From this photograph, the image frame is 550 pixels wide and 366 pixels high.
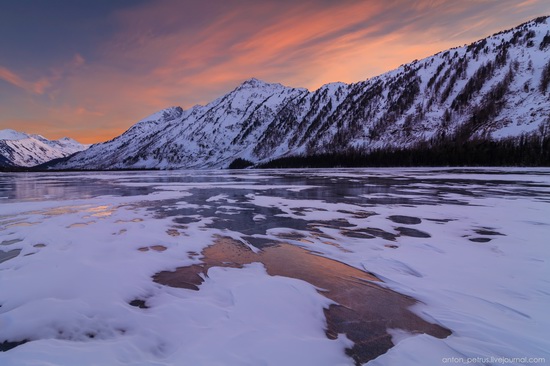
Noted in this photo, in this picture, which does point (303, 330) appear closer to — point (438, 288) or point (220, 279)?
point (220, 279)

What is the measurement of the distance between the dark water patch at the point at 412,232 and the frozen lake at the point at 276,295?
0.07 metres

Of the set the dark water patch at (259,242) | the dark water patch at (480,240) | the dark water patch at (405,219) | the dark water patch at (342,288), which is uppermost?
the dark water patch at (405,219)

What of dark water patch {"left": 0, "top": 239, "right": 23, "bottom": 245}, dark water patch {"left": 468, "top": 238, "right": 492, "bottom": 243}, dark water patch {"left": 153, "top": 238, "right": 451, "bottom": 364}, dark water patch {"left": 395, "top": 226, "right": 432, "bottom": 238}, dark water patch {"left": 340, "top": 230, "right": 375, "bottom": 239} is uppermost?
dark water patch {"left": 468, "top": 238, "right": 492, "bottom": 243}

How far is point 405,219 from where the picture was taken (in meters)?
12.4

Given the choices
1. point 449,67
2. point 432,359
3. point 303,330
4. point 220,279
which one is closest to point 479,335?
point 432,359

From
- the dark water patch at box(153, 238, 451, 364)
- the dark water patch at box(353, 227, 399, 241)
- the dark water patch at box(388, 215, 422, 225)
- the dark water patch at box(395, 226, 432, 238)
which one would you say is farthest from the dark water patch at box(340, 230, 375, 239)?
the dark water patch at box(388, 215, 422, 225)

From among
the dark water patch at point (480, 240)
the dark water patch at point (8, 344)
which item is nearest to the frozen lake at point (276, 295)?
the dark water patch at point (8, 344)

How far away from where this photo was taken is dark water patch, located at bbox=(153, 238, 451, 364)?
428 cm

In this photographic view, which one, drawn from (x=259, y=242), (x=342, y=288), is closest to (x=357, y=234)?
(x=259, y=242)

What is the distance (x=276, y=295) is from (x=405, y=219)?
882cm

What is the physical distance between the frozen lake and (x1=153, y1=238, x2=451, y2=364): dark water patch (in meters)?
0.03

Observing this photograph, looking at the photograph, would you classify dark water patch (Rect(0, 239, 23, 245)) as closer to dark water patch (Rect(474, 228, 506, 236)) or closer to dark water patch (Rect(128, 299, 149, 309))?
dark water patch (Rect(128, 299, 149, 309))

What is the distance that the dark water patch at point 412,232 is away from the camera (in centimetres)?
962

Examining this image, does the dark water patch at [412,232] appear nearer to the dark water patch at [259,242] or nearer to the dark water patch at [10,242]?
the dark water patch at [259,242]
